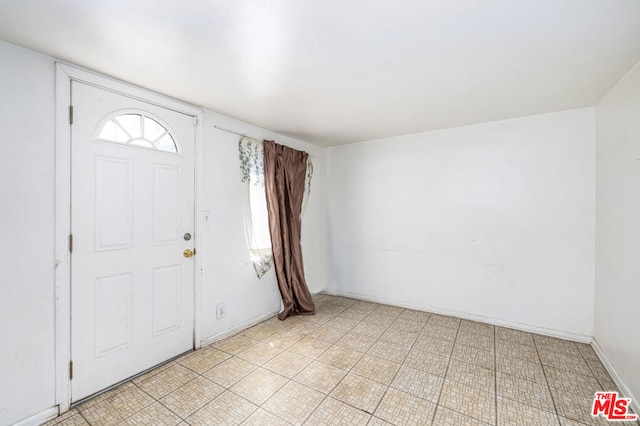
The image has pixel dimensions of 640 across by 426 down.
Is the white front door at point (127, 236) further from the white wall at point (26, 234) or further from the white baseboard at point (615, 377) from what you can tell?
the white baseboard at point (615, 377)

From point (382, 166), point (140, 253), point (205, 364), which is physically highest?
point (382, 166)

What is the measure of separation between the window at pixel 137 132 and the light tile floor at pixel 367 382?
1.82 m

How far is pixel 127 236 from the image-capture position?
6.78 ft

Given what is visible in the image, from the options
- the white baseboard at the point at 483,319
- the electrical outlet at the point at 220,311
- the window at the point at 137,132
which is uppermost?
the window at the point at 137,132

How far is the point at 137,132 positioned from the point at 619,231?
378 cm

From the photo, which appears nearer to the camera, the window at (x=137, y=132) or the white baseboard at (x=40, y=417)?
the white baseboard at (x=40, y=417)

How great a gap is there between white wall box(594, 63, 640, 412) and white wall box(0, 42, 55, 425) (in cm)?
372

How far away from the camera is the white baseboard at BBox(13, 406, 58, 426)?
5.20 feet

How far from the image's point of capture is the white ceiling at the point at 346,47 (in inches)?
51.0

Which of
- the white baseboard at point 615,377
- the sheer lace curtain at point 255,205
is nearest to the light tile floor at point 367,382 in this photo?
the white baseboard at point 615,377

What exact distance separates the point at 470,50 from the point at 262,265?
2741 mm

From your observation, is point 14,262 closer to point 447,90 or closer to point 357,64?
point 357,64

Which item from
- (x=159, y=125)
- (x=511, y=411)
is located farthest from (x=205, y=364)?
(x=511, y=411)

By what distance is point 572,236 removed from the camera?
2.69m
